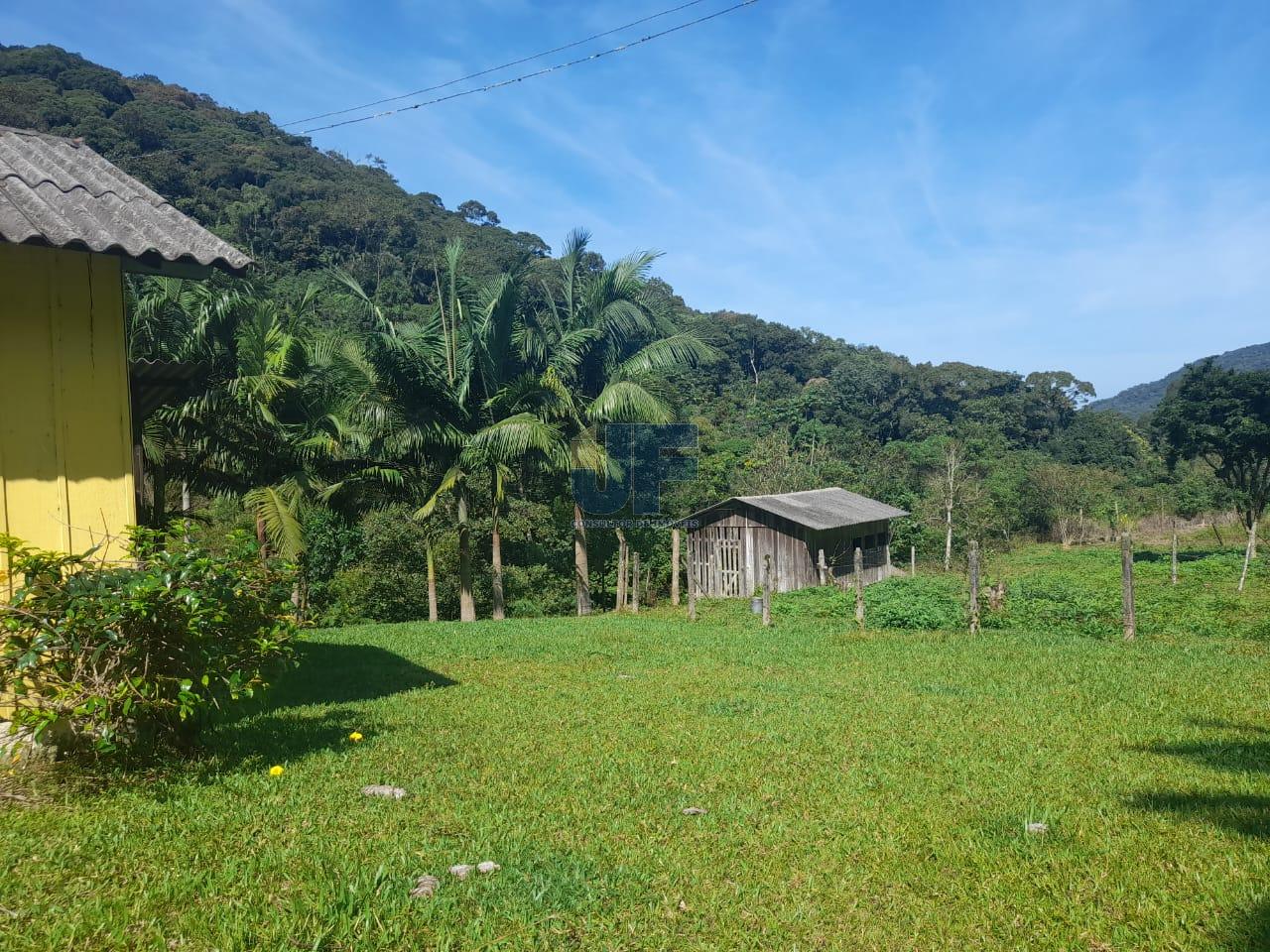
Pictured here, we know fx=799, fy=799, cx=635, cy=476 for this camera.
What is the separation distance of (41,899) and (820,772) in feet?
15.2

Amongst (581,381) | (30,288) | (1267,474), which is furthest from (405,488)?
(1267,474)

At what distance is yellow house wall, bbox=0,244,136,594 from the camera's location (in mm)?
4938

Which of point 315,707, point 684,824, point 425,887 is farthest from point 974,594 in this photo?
point 425,887

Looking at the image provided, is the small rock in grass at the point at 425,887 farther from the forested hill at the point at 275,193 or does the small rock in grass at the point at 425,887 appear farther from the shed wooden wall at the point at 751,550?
the forested hill at the point at 275,193

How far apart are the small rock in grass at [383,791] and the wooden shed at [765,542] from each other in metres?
18.0

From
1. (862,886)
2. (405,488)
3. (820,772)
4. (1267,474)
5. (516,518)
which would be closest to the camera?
(862,886)

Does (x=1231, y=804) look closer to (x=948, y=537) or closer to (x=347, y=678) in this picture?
(x=347, y=678)

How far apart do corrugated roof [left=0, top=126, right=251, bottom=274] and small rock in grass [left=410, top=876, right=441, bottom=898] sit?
400 cm

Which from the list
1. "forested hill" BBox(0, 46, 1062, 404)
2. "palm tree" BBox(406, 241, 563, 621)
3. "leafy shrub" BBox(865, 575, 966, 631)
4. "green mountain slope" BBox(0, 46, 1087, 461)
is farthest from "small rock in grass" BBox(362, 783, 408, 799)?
"forested hill" BBox(0, 46, 1062, 404)

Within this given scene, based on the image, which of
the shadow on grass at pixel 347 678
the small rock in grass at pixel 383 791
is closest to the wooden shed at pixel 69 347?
the small rock in grass at pixel 383 791

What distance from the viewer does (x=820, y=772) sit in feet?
19.3

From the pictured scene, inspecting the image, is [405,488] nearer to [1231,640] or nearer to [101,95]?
[1231,640]

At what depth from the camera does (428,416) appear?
17.8m

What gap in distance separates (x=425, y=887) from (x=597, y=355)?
1690 centimetres
